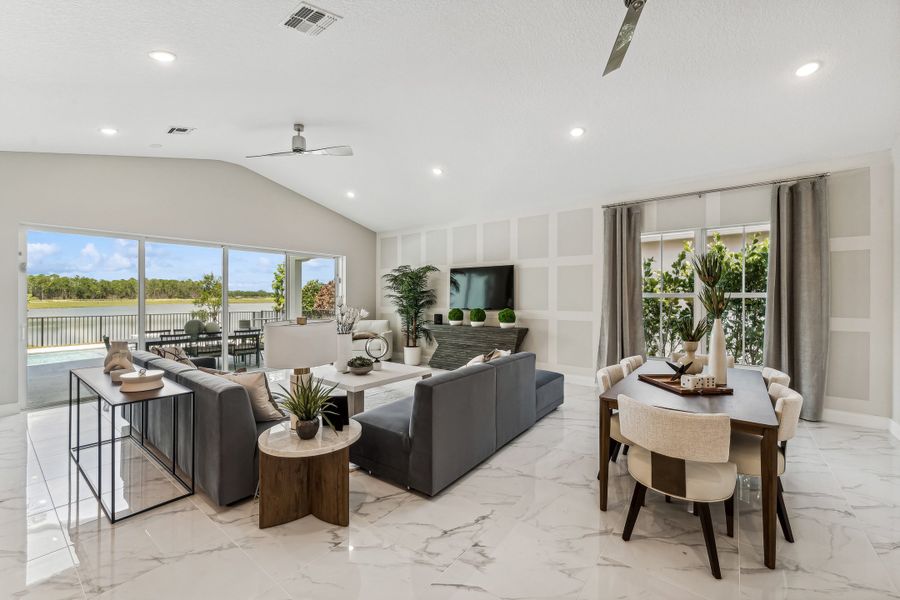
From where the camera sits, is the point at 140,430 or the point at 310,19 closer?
the point at 310,19

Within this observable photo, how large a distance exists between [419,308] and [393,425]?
469cm

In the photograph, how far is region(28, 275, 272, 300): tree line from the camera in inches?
179

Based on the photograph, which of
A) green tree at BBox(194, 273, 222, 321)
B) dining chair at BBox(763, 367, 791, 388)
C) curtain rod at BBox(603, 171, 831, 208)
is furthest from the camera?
green tree at BBox(194, 273, 222, 321)

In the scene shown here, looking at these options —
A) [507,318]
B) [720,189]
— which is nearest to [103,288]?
[507,318]

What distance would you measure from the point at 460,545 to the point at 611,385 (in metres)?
1.52

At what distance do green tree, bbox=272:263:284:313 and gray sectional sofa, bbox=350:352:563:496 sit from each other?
4.55 metres

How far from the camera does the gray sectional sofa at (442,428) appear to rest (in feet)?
8.12

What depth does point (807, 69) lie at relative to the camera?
2.91 metres

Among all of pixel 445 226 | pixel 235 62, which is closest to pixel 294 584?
pixel 235 62

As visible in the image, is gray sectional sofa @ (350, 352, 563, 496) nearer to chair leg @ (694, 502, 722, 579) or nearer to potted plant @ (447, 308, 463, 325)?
chair leg @ (694, 502, 722, 579)

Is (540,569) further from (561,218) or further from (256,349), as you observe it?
(256,349)

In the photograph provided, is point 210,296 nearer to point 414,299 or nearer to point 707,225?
point 414,299

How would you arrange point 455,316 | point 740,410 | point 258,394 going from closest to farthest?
1. point 740,410
2. point 258,394
3. point 455,316

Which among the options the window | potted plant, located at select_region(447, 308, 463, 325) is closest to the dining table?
the window
